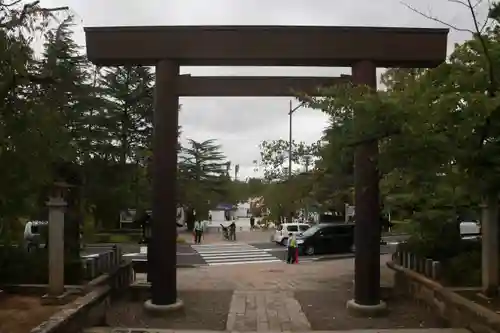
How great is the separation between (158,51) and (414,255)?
7776mm

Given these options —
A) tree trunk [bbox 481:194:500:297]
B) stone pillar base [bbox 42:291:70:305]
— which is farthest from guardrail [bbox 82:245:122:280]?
tree trunk [bbox 481:194:500:297]

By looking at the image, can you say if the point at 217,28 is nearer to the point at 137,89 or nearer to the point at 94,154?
the point at 94,154

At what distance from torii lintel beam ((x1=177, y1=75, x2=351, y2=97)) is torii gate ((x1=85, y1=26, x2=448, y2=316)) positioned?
13.8 inches

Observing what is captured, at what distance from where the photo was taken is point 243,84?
1145 centimetres

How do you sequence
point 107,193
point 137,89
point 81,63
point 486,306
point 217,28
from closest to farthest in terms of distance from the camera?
1. point 486,306
2. point 217,28
3. point 81,63
4. point 107,193
5. point 137,89

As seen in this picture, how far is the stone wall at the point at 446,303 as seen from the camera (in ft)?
26.6

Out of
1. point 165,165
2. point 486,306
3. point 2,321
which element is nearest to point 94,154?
point 165,165

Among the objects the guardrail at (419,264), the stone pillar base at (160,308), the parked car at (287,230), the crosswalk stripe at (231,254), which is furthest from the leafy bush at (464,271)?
the parked car at (287,230)

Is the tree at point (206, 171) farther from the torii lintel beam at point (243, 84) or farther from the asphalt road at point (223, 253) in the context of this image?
the torii lintel beam at point (243, 84)

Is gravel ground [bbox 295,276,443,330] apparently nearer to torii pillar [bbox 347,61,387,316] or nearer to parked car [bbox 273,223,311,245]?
torii pillar [bbox 347,61,387,316]

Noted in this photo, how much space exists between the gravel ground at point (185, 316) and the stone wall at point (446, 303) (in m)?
3.91

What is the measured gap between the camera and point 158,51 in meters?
11.0

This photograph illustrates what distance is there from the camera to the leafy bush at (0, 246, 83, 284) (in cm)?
1087

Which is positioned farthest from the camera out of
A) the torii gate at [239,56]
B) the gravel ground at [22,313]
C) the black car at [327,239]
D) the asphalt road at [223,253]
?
the black car at [327,239]
